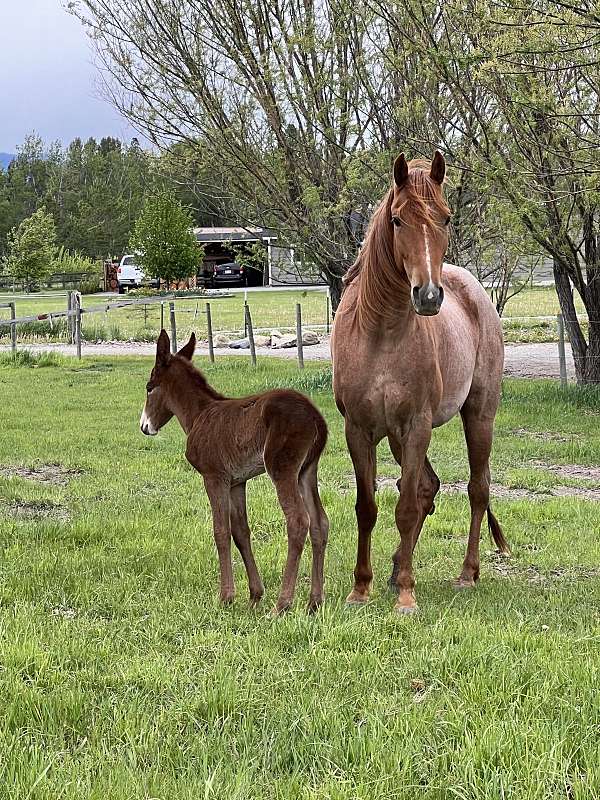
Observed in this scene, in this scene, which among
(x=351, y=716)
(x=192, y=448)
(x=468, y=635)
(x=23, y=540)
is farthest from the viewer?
(x=23, y=540)

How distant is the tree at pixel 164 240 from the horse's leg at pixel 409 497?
119ft

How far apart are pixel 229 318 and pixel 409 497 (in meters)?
28.7

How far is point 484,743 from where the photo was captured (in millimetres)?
2920

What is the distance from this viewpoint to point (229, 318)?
3322cm

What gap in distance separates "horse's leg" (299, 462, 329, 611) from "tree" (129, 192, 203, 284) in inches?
1426


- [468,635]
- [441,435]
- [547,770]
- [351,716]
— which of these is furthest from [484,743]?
[441,435]

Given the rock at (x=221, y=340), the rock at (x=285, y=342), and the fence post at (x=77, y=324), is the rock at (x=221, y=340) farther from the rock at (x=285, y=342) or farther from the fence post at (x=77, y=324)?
the fence post at (x=77, y=324)

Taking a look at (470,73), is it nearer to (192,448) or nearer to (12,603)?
(192,448)

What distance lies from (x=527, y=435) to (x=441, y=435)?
1.08m

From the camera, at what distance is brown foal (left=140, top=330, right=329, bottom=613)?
15.1ft

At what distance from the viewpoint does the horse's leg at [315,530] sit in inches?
189

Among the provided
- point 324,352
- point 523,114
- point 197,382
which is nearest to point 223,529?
point 197,382

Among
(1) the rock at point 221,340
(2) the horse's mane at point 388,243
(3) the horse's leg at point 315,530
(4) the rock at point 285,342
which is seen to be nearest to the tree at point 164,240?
(1) the rock at point 221,340

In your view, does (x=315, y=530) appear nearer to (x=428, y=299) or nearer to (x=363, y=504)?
(x=363, y=504)
